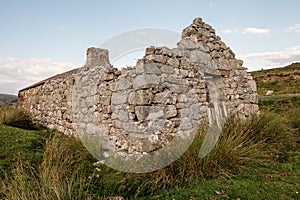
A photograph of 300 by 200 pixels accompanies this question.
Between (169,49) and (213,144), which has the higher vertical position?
(169,49)

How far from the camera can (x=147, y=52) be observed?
502cm

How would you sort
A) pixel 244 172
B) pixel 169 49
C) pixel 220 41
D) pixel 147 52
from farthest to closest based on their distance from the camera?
pixel 220 41, pixel 169 49, pixel 147 52, pixel 244 172

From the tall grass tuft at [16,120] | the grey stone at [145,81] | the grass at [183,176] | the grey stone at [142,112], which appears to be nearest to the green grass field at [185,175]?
the grass at [183,176]

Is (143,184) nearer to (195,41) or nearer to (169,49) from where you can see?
(169,49)

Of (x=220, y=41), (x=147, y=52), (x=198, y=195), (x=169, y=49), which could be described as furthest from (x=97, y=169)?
(x=220, y=41)

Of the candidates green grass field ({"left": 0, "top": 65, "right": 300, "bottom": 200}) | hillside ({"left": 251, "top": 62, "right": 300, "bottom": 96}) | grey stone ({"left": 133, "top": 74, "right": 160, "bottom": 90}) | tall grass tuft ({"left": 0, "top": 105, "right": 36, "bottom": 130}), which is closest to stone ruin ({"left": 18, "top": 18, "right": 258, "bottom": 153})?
grey stone ({"left": 133, "top": 74, "right": 160, "bottom": 90})

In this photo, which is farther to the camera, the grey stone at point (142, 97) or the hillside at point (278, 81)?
the hillside at point (278, 81)

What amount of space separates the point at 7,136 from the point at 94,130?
2360mm

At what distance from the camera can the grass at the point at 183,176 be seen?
307 cm

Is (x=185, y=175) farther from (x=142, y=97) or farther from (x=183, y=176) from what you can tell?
(x=142, y=97)

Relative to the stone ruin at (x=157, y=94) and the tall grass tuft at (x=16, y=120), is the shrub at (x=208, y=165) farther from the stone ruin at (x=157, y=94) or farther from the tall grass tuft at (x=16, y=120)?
the tall grass tuft at (x=16, y=120)

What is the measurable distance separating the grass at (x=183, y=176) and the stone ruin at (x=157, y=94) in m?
0.81

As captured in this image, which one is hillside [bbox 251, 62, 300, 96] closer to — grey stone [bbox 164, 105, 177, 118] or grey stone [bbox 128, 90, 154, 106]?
grey stone [bbox 164, 105, 177, 118]

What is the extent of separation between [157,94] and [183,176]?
69.1 inches
